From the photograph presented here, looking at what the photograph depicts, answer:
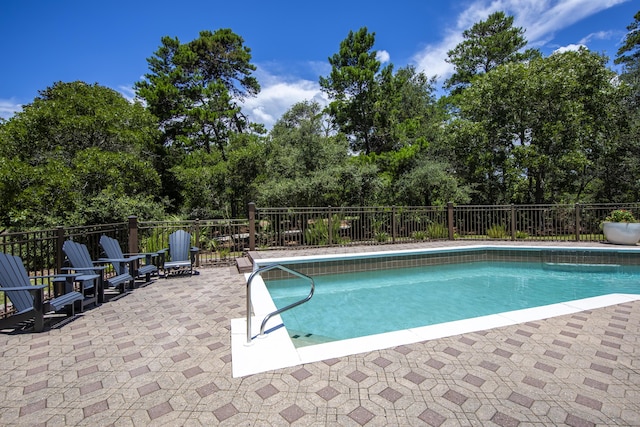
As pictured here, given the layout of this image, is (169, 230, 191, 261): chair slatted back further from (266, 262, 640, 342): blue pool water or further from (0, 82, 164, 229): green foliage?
(0, 82, 164, 229): green foliage

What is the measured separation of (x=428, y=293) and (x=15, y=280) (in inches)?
249

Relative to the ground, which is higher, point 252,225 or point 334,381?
point 252,225

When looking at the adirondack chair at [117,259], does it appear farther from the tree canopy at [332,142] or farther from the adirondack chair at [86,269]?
the tree canopy at [332,142]

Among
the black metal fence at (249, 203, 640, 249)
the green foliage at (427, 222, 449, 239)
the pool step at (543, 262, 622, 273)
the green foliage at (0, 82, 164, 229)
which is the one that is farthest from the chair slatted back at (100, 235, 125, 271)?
the pool step at (543, 262, 622, 273)

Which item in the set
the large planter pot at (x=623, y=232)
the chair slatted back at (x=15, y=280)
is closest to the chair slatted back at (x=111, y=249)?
the chair slatted back at (x=15, y=280)

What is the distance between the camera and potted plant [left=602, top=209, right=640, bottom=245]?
8.45 m

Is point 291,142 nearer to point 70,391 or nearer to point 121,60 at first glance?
point 121,60

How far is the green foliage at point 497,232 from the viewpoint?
10.5 metres

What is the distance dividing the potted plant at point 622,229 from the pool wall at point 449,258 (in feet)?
2.82

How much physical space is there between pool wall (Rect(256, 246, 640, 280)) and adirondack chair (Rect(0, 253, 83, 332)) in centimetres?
394

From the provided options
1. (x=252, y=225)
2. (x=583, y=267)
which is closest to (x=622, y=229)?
(x=583, y=267)

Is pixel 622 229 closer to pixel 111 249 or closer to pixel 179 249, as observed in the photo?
pixel 179 249

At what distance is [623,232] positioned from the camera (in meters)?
8.59

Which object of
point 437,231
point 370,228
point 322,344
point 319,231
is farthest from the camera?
point 370,228
